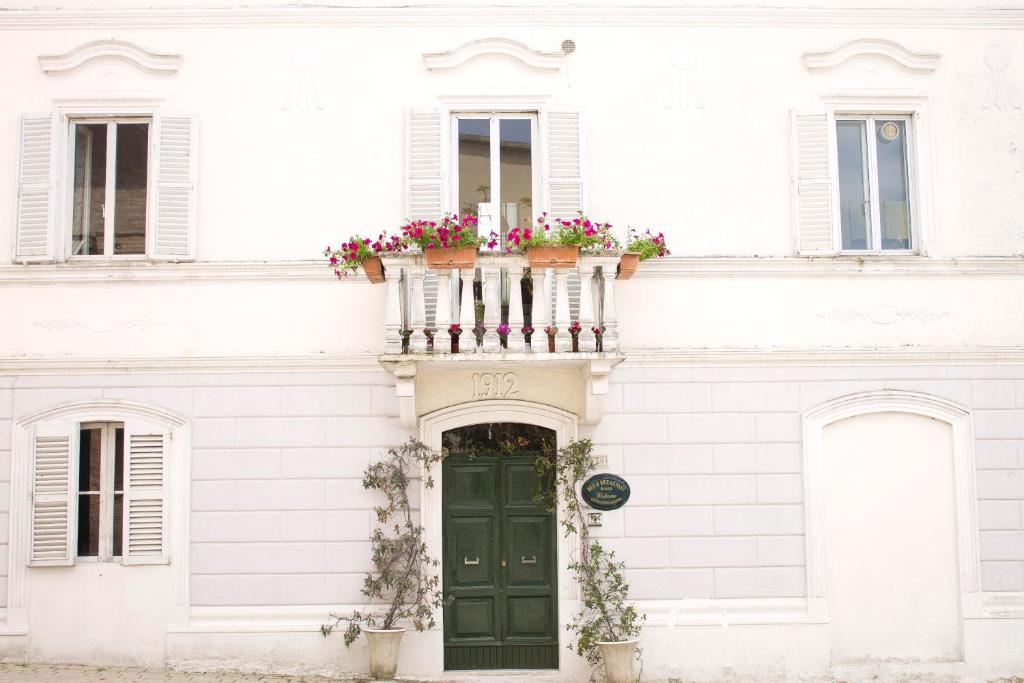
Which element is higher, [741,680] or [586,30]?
[586,30]

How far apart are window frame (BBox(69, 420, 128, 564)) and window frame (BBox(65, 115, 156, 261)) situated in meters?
1.70

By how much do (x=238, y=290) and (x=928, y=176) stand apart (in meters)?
6.99

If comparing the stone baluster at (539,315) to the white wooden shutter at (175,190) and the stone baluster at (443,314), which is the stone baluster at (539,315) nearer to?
the stone baluster at (443,314)

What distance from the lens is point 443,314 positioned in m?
9.60

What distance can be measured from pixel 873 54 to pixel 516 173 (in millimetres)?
3818

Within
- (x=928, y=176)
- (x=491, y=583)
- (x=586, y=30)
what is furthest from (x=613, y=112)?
(x=491, y=583)

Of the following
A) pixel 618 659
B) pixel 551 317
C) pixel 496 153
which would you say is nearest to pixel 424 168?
pixel 496 153

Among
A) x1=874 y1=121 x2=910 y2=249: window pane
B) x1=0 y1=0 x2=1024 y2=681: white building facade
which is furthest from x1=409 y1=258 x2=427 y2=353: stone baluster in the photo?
x1=874 y1=121 x2=910 y2=249: window pane

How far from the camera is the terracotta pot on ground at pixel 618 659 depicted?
381 inches

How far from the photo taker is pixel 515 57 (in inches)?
419

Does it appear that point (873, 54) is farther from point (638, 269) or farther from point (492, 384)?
point (492, 384)

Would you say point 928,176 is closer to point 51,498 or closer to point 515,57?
point 515,57

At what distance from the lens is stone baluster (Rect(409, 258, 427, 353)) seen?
9.59 metres

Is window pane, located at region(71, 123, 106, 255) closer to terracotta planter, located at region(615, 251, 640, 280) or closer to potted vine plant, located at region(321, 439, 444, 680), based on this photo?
potted vine plant, located at region(321, 439, 444, 680)
